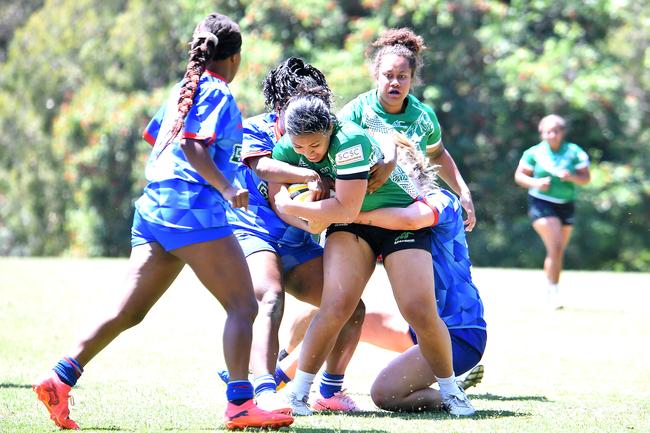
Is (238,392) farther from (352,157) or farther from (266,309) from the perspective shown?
(352,157)

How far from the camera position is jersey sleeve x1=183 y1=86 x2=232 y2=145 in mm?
5039

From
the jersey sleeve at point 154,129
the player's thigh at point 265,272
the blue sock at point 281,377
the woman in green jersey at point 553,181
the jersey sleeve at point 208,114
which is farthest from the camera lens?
the woman in green jersey at point 553,181

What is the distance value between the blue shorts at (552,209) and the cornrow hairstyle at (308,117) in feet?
24.3

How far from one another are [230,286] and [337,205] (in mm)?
742

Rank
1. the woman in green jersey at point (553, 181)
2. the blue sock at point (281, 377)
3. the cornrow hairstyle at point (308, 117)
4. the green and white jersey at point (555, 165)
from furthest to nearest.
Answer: the green and white jersey at point (555, 165), the woman in green jersey at point (553, 181), the blue sock at point (281, 377), the cornrow hairstyle at point (308, 117)

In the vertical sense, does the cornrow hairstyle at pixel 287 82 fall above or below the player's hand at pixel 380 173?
above

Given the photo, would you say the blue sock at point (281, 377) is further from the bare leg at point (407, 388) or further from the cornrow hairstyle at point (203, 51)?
the cornrow hairstyle at point (203, 51)

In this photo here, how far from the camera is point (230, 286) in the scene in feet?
16.9

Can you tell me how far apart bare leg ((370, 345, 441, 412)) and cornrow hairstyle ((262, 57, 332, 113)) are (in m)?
1.67

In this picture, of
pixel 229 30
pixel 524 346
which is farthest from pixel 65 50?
pixel 229 30

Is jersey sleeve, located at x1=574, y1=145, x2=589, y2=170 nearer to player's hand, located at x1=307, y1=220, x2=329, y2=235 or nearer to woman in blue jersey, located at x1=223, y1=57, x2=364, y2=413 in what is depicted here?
woman in blue jersey, located at x1=223, y1=57, x2=364, y2=413

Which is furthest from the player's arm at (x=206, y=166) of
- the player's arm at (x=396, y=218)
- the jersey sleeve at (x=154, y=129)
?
the player's arm at (x=396, y=218)

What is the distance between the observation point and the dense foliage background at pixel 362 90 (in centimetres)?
2316

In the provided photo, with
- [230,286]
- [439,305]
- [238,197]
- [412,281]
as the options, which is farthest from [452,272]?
[238,197]
